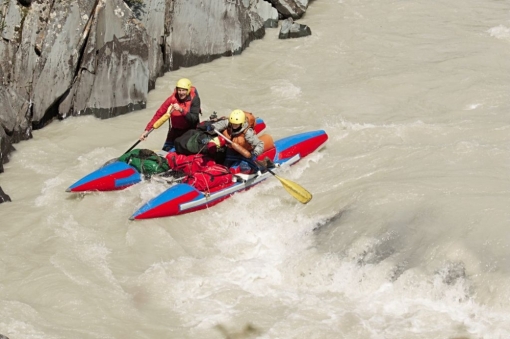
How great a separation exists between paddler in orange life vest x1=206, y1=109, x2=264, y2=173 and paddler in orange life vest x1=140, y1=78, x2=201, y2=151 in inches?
16.5

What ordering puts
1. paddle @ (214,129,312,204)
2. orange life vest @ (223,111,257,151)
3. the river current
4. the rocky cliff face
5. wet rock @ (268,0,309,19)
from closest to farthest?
the river current
paddle @ (214,129,312,204)
orange life vest @ (223,111,257,151)
the rocky cliff face
wet rock @ (268,0,309,19)

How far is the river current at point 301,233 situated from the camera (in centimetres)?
657

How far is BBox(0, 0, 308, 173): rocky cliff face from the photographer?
10164 mm

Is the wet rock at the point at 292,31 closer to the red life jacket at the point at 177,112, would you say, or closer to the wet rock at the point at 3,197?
the red life jacket at the point at 177,112

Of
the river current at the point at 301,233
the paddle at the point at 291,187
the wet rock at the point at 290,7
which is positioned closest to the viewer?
the river current at the point at 301,233

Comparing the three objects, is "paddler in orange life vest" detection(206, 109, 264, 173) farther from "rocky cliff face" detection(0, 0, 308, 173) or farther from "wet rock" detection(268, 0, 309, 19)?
"wet rock" detection(268, 0, 309, 19)

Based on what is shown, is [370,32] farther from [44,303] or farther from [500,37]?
[44,303]

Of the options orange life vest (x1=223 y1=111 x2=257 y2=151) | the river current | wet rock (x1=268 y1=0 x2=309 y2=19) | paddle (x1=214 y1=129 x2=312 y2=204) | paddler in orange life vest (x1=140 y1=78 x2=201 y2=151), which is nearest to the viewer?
the river current

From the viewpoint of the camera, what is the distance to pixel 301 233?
795 cm

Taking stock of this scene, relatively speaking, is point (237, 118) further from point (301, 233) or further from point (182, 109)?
point (301, 233)

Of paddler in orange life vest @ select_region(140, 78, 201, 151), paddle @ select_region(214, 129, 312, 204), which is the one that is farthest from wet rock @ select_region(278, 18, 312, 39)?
paddle @ select_region(214, 129, 312, 204)

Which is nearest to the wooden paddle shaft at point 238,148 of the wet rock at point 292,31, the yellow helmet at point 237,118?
the yellow helmet at point 237,118

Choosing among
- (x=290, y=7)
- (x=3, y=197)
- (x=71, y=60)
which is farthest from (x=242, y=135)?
(x=290, y=7)

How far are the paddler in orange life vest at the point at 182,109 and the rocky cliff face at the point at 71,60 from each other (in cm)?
210
